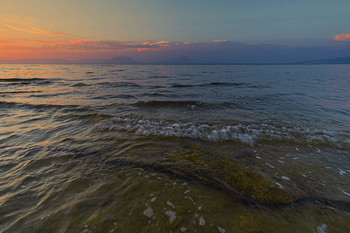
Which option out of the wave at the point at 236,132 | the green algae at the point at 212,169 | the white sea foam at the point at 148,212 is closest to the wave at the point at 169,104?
the wave at the point at 236,132

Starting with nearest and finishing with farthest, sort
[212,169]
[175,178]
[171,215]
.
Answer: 1. [171,215]
2. [175,178]
3. [212,169]

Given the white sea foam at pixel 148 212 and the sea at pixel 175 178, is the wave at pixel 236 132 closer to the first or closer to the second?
the sea at pixel 175 178

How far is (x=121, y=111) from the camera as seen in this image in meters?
10.3

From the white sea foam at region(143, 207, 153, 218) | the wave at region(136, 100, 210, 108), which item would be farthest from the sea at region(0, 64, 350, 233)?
the wave at region(136, 100, 210, 108)

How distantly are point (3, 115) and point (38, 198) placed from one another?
10.0m

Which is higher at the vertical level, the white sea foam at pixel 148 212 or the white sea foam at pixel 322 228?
the white sea foam at pixel 148 212

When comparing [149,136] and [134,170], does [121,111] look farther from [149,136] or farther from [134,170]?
[134,170]

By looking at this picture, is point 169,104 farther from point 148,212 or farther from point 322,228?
point 322,228

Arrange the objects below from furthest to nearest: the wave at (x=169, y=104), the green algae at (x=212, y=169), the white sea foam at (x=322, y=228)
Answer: the wave at (x=169, y=104)
the green algae at (x=212, y=169)
the white sea foam at (x=322, y=228)

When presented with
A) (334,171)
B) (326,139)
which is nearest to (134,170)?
(334,171)

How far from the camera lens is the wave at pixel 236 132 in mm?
6109

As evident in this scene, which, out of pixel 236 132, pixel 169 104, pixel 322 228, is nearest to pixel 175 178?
pixel 322 228

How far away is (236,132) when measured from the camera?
679 centimetres

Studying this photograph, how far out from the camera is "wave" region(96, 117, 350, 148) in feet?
20.0
